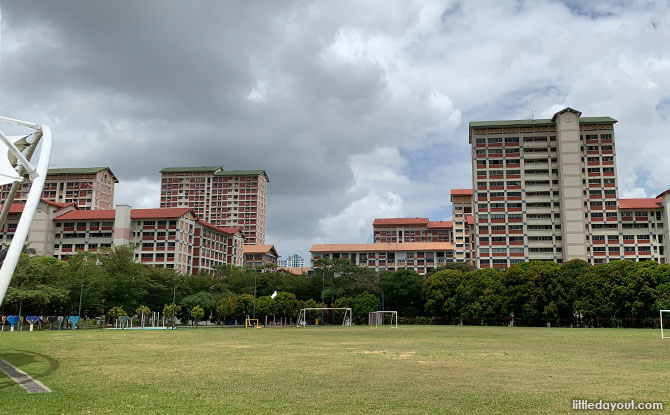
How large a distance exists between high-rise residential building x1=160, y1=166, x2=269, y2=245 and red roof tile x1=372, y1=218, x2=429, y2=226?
4550 cm

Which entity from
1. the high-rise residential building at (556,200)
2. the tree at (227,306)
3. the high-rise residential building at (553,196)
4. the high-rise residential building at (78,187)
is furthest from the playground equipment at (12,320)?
the high-rise residential building at (78,187)

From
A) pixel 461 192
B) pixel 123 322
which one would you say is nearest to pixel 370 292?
pixel 123 322

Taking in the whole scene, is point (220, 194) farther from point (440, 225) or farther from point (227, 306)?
point (227, 306)

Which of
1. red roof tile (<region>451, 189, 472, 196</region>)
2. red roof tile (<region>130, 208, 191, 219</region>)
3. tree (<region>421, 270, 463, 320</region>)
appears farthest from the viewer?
red roof tile (<region>451, 189, 472, 196</region>)

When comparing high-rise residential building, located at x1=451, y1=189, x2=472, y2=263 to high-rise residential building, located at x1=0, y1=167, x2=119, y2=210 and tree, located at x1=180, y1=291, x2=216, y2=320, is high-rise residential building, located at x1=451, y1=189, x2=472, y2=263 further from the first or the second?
high-rise residential building, located at x1=0, y1=167, x2=119, y2=210

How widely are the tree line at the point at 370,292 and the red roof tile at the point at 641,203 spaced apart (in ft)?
175

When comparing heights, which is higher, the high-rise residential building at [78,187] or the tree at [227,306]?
the high-rise residential building at [78,187]

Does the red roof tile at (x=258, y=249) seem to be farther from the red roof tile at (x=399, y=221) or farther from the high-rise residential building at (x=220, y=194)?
the red roof tile at (x=399, y=221)

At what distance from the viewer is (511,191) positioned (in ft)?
411

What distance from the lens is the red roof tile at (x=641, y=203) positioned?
118 m

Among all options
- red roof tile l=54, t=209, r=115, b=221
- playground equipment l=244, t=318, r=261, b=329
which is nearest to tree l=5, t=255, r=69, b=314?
playground equipment l=244, t=318, r=261, b=329

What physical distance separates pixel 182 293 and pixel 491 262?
67.6 m

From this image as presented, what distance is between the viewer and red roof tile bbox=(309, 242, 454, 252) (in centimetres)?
15275

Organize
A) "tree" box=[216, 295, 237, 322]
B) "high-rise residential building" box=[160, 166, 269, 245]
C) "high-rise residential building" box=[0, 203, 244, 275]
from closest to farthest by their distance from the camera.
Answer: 1. "tree" box=[216, 295, 237, 322]
2. "high-rise residential building" box=[0, 203, 244, 275]
3. "high-rise residential building" box=[160, 166, 269, 245]
